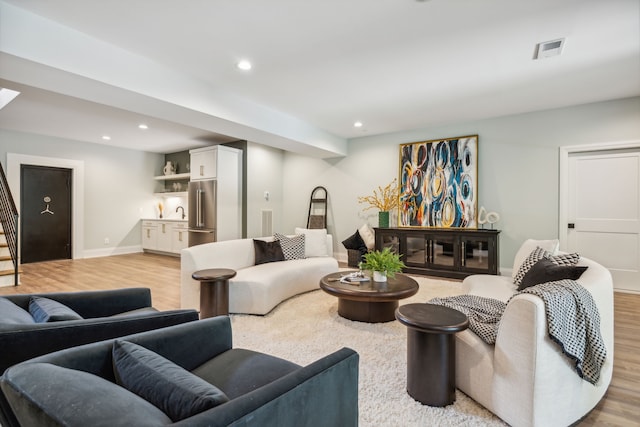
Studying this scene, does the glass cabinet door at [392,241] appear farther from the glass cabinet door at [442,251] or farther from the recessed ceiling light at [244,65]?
the recessed ceiling light at [244,65]

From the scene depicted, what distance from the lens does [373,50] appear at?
297cm

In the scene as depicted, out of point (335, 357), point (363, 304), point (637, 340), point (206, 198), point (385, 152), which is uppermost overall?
point (385, 152)

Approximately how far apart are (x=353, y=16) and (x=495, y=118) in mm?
3632

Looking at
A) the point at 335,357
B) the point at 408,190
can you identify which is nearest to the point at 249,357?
the point at 335,357

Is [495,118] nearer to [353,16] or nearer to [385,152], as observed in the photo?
[385,152]

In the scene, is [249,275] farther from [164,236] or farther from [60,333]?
[164,236]

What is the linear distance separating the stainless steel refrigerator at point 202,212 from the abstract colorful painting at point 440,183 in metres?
3.54

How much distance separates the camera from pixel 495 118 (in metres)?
5.05

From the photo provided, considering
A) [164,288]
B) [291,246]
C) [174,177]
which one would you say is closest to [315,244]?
[291,246]

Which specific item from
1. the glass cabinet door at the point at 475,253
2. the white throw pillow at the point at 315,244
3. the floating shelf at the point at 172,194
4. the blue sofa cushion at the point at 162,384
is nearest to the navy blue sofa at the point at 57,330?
the blue sofa cushion at the point at 162,384

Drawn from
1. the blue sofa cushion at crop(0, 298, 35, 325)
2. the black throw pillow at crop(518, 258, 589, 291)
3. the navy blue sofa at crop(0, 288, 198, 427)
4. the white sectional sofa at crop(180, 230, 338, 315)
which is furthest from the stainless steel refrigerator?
the black throw pillow at crop(518, 258, 589, 291)

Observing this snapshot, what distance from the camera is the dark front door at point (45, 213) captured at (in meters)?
6.24

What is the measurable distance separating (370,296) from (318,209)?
4.30 m

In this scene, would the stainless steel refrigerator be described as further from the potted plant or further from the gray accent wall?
the potted plant
